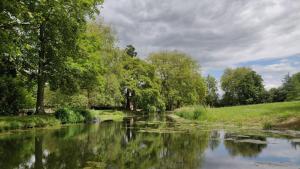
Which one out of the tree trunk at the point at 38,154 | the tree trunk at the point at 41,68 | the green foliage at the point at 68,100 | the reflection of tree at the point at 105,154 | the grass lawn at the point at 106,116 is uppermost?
the tree trunk at the point at 41,68

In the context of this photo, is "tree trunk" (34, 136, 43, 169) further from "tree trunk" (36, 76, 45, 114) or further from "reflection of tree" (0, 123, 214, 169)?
"tree trunk" (36, 76, 45, 114)

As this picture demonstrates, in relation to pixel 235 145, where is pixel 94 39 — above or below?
above

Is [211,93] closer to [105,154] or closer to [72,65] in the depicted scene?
[72,65]

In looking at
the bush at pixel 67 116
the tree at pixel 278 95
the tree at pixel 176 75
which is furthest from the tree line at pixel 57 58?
the tree at pixel 278 95

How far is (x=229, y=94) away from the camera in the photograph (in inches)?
4124

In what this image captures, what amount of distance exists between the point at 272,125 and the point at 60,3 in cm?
1594

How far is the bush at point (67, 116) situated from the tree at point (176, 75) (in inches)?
1718

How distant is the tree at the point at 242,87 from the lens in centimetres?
9664

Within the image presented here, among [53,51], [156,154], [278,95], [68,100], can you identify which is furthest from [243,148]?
[278,95]

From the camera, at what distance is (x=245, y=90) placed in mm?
97812

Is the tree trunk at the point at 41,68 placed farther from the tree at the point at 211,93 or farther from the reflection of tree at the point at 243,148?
the tree at the point at 211,93

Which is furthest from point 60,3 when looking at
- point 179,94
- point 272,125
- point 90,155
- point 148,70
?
point 179,94

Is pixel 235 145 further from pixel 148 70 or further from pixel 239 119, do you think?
pixel 148 70

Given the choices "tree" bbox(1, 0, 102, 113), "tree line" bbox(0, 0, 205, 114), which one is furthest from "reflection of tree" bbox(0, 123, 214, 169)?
"tree" bbox(1, 0, 102, 113)
